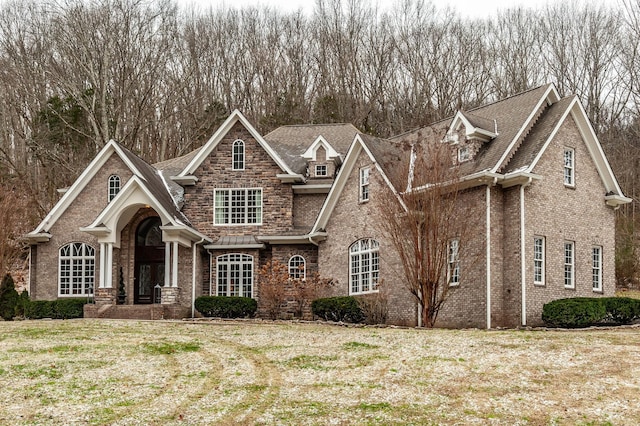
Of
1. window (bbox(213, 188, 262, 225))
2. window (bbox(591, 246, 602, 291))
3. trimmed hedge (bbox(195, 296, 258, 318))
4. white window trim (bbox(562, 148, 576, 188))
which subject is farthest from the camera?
window (bbox(213, 188, 262, 225))

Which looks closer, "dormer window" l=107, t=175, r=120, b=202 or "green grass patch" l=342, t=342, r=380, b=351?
"green grass patch" l=342, t=342, r=380, b=351


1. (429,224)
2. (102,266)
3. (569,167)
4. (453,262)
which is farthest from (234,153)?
(569,167)

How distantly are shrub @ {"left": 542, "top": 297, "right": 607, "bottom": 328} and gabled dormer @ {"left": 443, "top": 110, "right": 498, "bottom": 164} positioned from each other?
6.22 meters

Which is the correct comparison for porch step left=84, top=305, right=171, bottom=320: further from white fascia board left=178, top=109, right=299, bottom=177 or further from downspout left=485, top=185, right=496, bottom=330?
downspout left=485, top=185, right=496, bottom=330

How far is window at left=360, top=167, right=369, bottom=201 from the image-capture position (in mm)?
31969

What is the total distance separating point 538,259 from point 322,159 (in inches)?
441

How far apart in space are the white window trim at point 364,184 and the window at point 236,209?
5.53 m


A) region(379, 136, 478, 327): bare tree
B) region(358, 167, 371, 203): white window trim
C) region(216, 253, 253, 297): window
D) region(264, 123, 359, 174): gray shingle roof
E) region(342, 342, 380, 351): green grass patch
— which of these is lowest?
region(342, 342, 380, 351): green grass patch

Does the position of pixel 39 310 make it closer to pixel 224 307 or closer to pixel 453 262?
pixel 224 307

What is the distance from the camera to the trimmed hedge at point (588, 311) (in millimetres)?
26672

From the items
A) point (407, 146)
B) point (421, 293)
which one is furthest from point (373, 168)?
point (421, 293)

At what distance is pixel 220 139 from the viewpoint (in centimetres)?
3594

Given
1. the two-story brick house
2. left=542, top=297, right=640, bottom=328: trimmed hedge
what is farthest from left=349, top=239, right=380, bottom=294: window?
left=542, top=297, right=640, bottom=328: trimmed hedge

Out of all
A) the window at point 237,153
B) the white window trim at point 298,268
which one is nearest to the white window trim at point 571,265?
the white window trim at point 298,268
